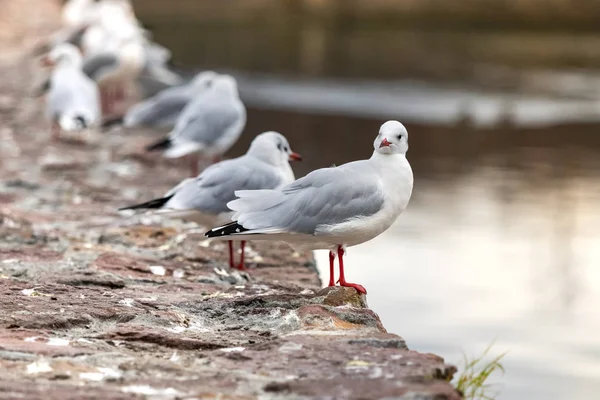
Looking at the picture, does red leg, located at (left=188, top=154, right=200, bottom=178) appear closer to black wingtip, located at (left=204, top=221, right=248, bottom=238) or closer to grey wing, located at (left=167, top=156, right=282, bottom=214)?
grey wing, located at (left=167, top=156, right=282, bottom=214)

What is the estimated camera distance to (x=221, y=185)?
4852mm

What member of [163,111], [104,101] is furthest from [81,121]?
[104,101]

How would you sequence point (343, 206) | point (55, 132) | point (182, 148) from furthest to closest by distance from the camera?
point (55, 132)
point (182, 148)
point (343, 206)

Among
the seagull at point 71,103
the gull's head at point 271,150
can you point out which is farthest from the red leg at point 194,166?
the gull's head at point 271,150

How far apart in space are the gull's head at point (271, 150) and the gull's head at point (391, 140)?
1195 millimetres

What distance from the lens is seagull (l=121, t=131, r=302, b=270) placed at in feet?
15.8

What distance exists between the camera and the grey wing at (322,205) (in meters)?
3.79

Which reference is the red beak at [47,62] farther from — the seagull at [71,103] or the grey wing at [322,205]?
the grey wing at [322,205]

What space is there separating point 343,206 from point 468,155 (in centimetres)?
603

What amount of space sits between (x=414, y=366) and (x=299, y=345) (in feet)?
1.27

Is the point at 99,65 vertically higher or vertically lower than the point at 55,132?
higher

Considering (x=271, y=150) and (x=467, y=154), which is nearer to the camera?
(x=271, y=150)

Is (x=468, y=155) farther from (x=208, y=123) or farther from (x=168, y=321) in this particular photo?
(x=168, y=321)

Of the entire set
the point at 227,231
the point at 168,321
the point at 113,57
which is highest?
the point at 113,57
